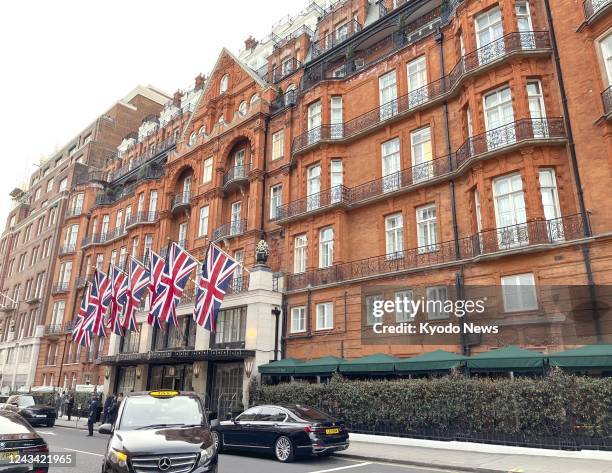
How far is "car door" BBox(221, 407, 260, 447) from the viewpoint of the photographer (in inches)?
564

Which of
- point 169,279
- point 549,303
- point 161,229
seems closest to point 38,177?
point 161,229

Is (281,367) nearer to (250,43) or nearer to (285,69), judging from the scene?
(285,69)

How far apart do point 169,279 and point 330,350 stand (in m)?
9.09

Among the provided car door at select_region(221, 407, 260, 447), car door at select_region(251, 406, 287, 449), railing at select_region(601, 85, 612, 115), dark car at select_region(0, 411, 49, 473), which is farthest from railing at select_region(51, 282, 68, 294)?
railing at select_region(601, 85, 612, 115)

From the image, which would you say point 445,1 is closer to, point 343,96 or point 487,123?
point 343,96

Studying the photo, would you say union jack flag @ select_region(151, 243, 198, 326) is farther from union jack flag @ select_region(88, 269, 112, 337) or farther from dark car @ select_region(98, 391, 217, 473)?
dark car @ select_region(98, 391, 217, 473)

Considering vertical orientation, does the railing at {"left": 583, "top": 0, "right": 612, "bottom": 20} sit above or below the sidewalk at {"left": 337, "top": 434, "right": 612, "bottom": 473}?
above

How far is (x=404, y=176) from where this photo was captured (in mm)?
23359

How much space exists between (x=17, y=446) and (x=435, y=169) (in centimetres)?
1942

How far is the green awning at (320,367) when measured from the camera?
20406 millimetres

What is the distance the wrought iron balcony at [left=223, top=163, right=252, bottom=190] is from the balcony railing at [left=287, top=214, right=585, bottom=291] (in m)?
8.89

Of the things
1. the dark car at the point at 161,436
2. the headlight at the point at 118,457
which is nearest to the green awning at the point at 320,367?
the dark car at the point at 161,436

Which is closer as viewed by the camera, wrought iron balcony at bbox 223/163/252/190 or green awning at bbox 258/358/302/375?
green awning at bbox 258/358/302/375

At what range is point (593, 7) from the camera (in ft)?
58.3
